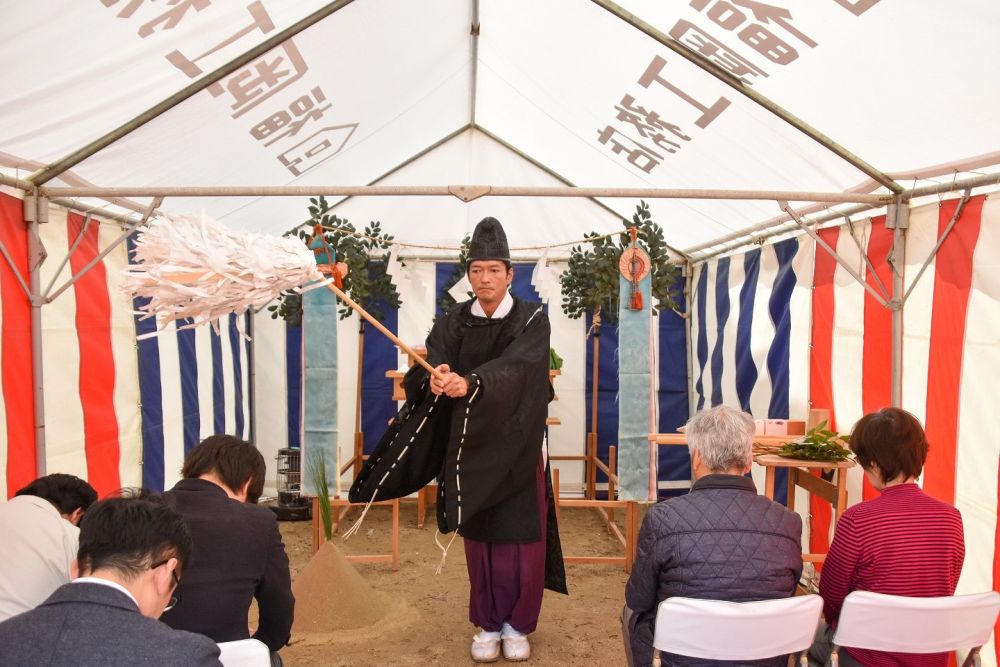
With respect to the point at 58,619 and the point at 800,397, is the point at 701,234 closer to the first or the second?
the point at 800,397

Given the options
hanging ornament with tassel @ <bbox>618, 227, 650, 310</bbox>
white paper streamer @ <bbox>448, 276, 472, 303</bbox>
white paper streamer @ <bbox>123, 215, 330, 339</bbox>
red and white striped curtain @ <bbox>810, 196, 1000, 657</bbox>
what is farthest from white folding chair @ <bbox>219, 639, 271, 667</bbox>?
white paper streamer @ <bbox>448, 276, 472, 303</bbox>

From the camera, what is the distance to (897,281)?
3.27 m

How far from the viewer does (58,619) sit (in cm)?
109

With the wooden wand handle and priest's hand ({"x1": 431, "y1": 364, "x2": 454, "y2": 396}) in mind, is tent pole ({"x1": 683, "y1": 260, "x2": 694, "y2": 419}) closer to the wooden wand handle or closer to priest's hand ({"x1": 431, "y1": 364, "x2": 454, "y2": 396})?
priest's hand ({"x1": 431, "y1": 364, "x2": 454, "y2": 396})

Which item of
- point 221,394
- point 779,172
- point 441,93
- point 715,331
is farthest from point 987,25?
point 221,394

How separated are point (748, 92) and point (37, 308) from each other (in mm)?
3134

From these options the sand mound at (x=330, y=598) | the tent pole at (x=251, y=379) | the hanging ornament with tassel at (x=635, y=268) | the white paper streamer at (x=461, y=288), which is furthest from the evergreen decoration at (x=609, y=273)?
the tent pole at (x=251, y=379)

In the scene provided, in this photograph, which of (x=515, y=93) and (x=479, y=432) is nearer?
(x=479, y=432)

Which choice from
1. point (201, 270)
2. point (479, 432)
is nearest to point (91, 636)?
point (201, 270)

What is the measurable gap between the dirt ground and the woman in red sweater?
150 centimetres

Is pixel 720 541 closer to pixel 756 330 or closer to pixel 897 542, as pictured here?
pixel 897 542

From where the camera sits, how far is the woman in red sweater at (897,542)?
194 cm

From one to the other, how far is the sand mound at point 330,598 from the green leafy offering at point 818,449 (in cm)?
209

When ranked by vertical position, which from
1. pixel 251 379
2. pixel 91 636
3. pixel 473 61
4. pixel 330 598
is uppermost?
pixel 473 61
